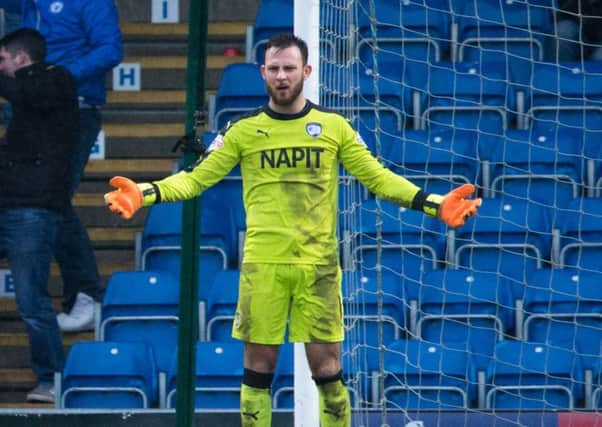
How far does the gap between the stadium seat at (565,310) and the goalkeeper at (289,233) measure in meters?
2.23

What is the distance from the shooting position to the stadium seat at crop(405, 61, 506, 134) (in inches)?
350

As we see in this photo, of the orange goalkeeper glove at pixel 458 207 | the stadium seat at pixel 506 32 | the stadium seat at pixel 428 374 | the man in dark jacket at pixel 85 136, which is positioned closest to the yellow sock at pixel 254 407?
the orange goalkeeper glove at pixel 458 207

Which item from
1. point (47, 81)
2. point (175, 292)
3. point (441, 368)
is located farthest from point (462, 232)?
point (47, 81)

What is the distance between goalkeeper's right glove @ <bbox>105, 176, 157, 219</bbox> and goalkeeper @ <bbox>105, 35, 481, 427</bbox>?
0.22 meters

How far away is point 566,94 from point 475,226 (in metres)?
1.09

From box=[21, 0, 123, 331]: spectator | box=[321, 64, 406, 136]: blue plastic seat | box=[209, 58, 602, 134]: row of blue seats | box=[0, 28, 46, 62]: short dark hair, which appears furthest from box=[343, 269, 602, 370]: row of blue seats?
box=[0, 28, 46, 62]: short dark hair

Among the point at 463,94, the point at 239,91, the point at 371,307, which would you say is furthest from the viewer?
the point at 239,91

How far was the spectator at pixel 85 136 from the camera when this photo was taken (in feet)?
28.5

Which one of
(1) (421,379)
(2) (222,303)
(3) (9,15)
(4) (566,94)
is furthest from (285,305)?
(3) (9,15)

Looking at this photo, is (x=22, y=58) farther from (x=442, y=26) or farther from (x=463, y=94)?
(x=442, y=26)

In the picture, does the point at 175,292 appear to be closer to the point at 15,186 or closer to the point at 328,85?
the point at 15,186

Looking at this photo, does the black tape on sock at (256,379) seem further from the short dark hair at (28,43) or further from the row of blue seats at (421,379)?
the short dark hair at (28,43)

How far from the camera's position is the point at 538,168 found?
8672 mm

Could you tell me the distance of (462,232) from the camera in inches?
332
